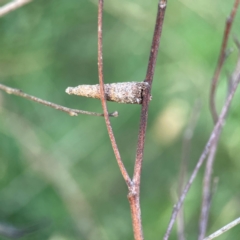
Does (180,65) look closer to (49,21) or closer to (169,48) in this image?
(169,48)

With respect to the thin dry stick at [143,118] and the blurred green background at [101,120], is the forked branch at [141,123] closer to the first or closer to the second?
A: the thin dry stick at [143,118]

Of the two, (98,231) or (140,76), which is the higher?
(140,76)

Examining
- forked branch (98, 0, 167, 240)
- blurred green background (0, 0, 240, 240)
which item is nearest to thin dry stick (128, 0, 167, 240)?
forked branch (98, 0, 167, 240)

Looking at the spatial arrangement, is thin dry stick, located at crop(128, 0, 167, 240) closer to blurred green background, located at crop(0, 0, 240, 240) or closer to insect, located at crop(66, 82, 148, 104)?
insect, located at crop(66, 82, 148, 104)

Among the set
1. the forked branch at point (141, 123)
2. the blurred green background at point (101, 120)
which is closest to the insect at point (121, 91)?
the forked branch at point (141, 123)

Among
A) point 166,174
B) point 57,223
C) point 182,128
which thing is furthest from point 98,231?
point 182,128

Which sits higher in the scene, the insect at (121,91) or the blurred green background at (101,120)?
the blurred green background at (101,120)

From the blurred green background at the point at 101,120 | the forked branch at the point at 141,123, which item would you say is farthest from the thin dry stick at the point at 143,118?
the blurred green background at the point at 101,120

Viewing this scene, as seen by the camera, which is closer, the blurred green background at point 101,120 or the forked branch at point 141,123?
the forked branch at point 141,123
